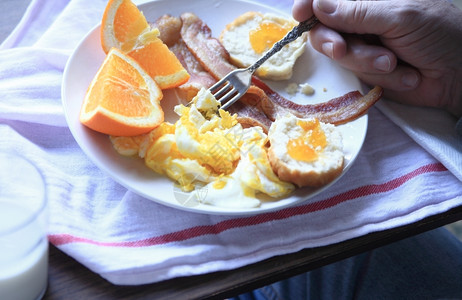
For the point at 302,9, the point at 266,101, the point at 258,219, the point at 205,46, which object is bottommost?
the point at 258,219

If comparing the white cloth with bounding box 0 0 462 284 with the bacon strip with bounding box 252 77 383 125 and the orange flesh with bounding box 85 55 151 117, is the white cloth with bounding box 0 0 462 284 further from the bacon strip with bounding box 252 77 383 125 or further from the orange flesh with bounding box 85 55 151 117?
the orange flesh with bounding box 85 55 151 117

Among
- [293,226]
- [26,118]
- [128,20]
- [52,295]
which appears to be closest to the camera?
[52,295]

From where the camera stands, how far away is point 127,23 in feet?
5.93

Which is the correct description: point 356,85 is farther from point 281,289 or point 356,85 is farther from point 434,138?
point 281,289

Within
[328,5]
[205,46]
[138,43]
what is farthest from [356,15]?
[138,43]

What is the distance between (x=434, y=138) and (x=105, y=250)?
1231 millimetres

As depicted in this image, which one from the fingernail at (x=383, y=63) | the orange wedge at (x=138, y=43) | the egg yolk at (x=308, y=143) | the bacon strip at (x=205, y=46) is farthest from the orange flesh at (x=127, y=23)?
the fingernail at (x=383, y=63)

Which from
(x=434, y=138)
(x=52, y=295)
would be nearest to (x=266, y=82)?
(x=434, y=138)

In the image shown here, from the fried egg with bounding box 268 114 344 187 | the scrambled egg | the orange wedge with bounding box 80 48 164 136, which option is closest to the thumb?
the fried egg with bounding box 268 114 344 187

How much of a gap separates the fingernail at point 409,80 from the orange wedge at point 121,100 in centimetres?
96

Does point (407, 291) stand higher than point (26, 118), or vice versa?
point (26, 118)

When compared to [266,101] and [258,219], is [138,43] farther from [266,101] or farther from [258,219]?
[258,219]

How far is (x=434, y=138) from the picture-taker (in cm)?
179

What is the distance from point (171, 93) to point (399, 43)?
0.90m
